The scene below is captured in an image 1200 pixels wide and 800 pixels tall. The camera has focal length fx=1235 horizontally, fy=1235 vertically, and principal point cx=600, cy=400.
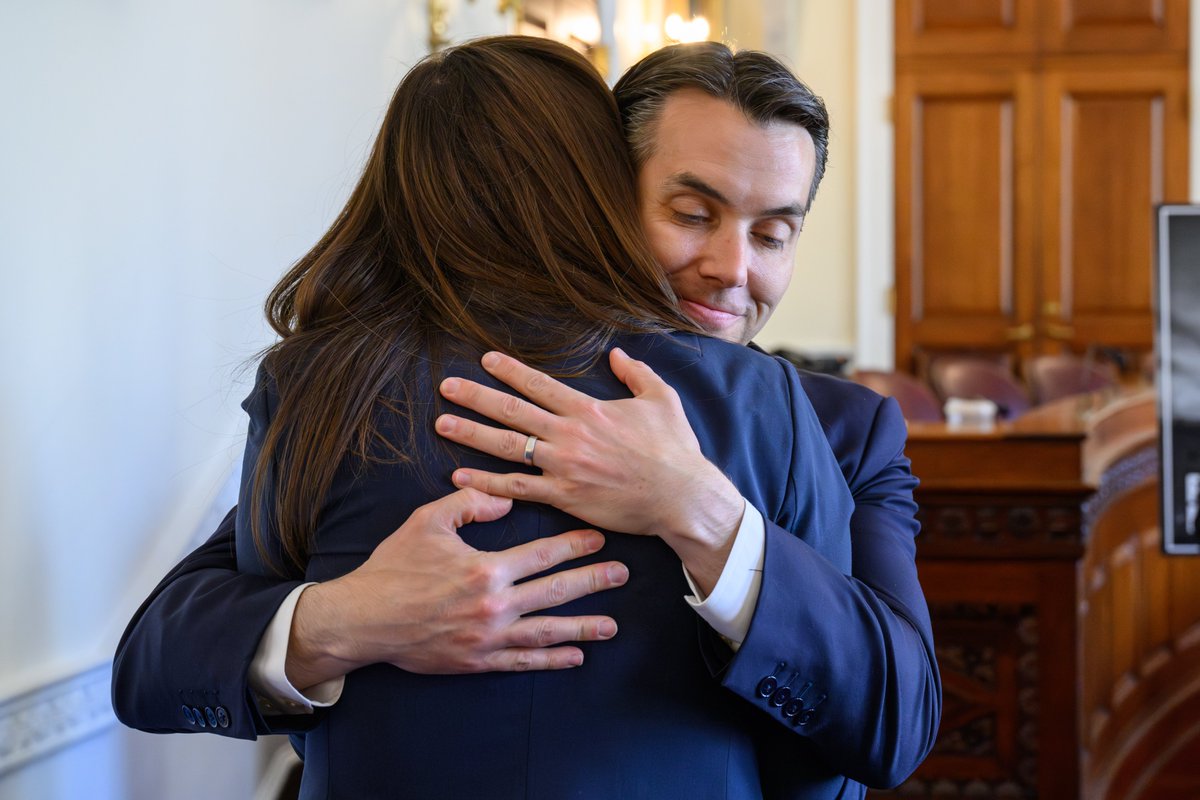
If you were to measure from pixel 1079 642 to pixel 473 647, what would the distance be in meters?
2.53

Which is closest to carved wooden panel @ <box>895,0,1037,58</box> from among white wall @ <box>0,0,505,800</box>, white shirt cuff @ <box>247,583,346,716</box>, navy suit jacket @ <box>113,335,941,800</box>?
white wall @ <box>0,0,505,800</box>

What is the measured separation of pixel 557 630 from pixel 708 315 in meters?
0.55

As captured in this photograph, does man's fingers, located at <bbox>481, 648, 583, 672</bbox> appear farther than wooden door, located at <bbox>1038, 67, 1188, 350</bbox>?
No

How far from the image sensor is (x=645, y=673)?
113cm

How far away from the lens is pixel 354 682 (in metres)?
1.19

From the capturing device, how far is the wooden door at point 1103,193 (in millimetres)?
8703

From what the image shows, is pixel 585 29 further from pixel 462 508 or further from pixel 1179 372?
pixel 462 508

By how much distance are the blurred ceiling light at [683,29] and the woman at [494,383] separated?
595 centimetres

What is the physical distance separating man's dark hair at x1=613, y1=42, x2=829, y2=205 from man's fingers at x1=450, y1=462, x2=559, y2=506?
0.50 metres

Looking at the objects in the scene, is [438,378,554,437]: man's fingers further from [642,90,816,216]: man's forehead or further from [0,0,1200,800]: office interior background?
[0,0,1200,800]: office interior background

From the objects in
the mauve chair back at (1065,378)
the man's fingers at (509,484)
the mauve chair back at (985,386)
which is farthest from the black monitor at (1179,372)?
the mauve chair back at (1065,378)

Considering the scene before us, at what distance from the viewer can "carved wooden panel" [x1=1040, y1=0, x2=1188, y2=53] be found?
339 inches

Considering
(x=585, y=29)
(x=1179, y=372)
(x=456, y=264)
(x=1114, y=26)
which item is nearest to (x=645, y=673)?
(x=456, y=264)

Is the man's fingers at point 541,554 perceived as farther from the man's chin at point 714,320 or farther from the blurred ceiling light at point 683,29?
the blurred ceiling light at point 683,29
